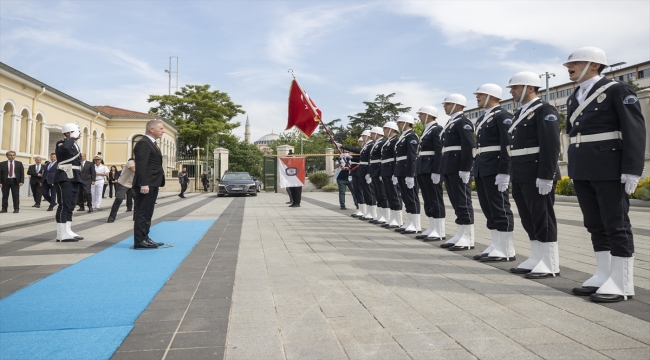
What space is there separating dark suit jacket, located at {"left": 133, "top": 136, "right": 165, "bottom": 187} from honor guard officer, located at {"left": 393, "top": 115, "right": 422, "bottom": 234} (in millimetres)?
4312

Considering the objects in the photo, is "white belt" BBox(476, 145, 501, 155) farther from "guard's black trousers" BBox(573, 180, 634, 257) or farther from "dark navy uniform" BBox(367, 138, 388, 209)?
"dark navy uniform" BBox(367, 138, 388, 209)

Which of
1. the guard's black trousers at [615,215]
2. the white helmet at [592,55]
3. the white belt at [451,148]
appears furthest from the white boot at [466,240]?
the white helmet at [592,55]

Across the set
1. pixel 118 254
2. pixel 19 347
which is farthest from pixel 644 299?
pixel 118 254

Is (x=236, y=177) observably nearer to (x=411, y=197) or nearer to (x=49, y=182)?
(x=49, y=182)

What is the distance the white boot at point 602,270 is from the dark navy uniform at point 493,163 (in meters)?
1.52

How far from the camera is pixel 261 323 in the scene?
3.31m

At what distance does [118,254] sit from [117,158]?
38.7 m

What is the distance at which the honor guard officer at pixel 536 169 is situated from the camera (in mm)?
4664

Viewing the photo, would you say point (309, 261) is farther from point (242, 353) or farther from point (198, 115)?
point (198, 115)

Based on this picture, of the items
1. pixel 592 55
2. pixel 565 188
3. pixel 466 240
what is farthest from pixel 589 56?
pixel 565 188

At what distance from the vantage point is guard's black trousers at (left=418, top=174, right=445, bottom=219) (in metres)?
7.56

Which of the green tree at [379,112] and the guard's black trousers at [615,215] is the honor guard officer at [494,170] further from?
the green tree at [379,112]

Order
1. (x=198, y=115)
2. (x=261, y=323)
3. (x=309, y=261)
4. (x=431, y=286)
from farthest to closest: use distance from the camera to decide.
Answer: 1. (x=198, y=115)
2. (x=309, y=261)
3. (x=431, y=286)
4. (x=261, y=323)

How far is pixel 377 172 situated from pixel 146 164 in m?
5.00
